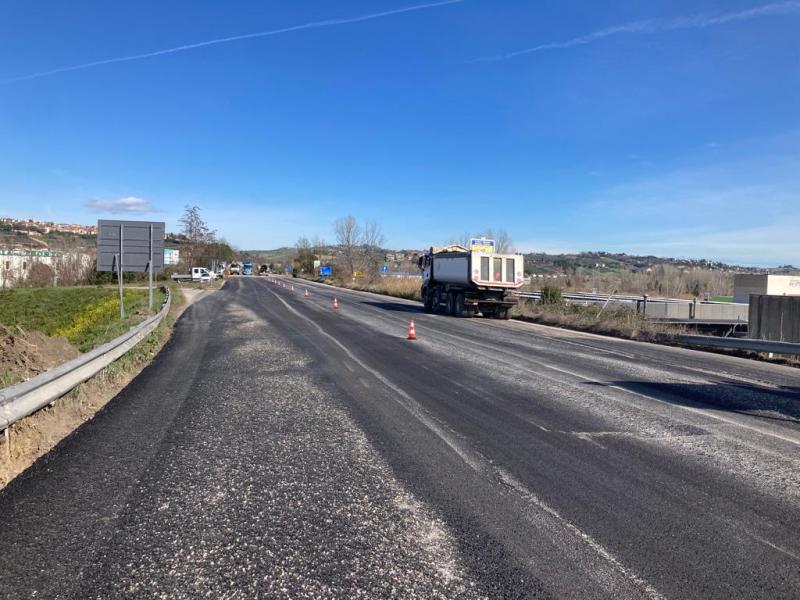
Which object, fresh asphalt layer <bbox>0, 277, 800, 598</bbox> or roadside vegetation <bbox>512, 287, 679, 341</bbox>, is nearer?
fresh asphalt layer <bbox>0, 277, 800, 598</bbox>

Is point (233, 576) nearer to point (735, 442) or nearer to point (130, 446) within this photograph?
point (130, 446)

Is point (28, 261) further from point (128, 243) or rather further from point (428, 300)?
point (428, 300)

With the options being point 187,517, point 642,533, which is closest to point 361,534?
point 187,517

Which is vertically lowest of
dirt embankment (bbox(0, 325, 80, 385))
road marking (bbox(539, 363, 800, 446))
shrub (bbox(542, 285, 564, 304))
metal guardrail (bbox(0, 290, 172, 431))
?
road marking (bbox(539, 363, 800, 446))

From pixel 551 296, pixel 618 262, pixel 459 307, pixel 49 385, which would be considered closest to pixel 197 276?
pixel 459 307

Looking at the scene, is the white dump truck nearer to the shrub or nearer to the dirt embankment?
the shrub

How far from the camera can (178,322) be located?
21422mm

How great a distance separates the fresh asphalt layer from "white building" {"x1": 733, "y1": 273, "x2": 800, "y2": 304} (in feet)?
132

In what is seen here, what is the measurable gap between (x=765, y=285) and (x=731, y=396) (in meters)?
41.5

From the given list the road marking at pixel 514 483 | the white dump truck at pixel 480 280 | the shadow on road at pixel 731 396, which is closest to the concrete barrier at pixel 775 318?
the shadow on road at pixel 731 396

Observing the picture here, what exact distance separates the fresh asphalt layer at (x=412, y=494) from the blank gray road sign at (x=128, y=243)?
11138mm

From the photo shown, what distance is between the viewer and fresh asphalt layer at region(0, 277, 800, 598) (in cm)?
342

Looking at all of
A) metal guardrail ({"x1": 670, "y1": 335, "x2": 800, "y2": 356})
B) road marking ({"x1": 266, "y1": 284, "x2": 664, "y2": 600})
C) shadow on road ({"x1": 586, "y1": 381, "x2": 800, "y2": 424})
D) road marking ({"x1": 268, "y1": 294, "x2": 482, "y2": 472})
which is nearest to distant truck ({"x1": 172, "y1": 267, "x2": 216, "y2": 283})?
road marking ({"x1": 268, "y1": 294, "x2": 482, "y2": 472})

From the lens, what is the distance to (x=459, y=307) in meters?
27.1
